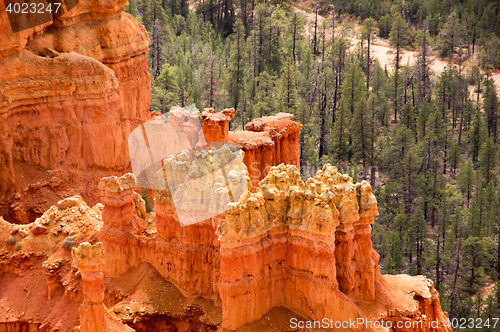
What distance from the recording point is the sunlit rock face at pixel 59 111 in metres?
30.3

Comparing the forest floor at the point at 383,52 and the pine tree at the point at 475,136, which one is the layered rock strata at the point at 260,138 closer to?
the pine tree at the point at 475,136

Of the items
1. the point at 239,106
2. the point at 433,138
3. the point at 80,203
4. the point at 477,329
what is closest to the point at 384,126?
the point at 433,138

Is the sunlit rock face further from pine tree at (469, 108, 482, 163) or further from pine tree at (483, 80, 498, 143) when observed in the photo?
pine tree at (483, 80, 498, 143)

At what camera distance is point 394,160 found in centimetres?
5250

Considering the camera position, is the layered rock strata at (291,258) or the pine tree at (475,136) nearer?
the layered rock strata at (291,258)

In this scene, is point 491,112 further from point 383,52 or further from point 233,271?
point 233,271

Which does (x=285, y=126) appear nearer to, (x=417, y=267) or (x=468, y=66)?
(x=417, y=267)

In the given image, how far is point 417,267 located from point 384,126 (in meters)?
21.6

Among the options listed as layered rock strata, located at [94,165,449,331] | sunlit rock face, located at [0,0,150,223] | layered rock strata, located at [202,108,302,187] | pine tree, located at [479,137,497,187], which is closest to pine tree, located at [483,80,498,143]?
pine tree, located at [479,137,497,187]

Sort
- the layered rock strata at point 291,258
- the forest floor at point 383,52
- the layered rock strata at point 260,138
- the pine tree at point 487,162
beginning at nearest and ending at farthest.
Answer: the layered rock strata at point 291,258 < the layered rock strata at point 260,138 < the pine tree at point 487,162 < the forest floor at point 383,52

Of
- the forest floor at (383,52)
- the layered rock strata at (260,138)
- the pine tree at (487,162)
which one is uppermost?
the layered rock strata at (260,138)

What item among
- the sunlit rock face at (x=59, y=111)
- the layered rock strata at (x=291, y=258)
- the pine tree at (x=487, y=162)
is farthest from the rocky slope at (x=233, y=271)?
the pine tree at (x=487, y=162)

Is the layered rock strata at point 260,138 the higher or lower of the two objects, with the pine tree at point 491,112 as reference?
higher

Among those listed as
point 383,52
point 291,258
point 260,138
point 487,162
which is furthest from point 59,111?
point 383,52
